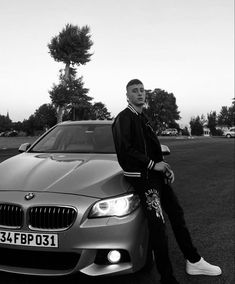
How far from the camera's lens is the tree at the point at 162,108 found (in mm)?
122125

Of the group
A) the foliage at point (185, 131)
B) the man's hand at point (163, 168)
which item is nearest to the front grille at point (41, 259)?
the man's hand at point (163, 168)

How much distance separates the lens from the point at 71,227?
304 centimetres

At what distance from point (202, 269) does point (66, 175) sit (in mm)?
1580

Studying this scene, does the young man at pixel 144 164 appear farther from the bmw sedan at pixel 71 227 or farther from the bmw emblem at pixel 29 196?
the bmw emblem at pixel 29 196

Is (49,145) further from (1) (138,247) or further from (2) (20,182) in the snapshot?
(1) (138,247)

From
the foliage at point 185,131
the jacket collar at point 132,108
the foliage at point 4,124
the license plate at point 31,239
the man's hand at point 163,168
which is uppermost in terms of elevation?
the foliage at point 4,124

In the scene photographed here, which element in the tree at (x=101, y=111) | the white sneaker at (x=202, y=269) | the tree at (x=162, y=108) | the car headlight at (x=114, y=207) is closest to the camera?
the car headlight at (x=114, y=207)

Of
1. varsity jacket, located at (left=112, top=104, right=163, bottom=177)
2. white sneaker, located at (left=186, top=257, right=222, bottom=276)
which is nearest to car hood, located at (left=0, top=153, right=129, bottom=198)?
varsity jacket, located at (left=112, top=104, right=163, bottom=177)

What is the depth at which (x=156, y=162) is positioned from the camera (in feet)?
11.8

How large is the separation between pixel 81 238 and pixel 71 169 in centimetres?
87

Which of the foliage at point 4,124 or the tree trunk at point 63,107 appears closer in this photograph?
the tree trunk at point 63,107

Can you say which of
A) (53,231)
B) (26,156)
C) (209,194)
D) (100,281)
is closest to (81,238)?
(53,231)

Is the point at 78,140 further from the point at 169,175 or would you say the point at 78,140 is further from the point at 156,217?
the point at 156,217

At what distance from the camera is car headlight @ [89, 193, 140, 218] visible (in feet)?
10.3
